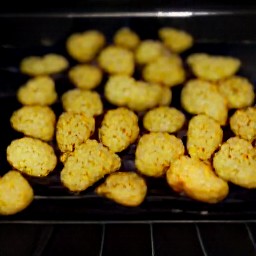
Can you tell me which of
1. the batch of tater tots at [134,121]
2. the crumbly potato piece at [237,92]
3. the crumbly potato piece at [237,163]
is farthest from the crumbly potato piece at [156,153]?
the crumbly potato piece at [237,92]

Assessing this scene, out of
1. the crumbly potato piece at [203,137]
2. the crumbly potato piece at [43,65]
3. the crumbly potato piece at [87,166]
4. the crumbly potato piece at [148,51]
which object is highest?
the crumbly potato piece at [148,51]

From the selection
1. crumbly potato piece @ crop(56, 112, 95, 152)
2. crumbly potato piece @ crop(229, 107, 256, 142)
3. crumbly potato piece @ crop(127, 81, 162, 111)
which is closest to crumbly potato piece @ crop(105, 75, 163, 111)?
crumbly potato piece @ crop(127, 81, 162, 111)

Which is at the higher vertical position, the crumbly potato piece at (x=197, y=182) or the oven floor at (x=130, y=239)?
the crumbly potato piece at (x=197, y=182)

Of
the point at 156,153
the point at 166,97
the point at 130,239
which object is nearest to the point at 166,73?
the point at 166,97

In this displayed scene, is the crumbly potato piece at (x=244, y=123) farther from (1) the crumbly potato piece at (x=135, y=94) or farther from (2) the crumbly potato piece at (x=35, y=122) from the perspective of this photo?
(2) the crumbly potato piece at (x=35, y=122)

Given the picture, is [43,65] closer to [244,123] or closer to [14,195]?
[14,195]
